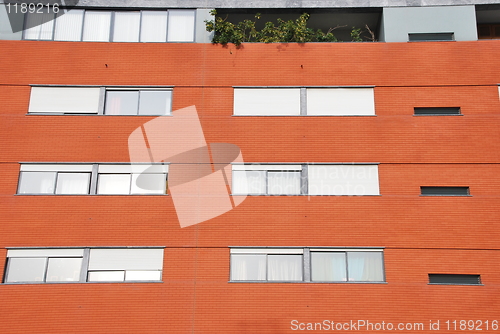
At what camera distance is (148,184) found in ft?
55.3

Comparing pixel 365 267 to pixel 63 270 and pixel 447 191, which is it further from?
pixel 63 270

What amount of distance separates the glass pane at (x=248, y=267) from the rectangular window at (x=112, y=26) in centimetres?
904

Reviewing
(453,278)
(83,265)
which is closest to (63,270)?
(83,265)

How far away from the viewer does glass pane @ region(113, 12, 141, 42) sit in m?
18.5

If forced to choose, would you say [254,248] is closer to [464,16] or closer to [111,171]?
[111,171]

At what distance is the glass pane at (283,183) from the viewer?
16812 mm

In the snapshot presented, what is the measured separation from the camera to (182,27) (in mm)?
18609

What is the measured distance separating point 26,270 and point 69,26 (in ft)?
32.2

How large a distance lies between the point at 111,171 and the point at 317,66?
897cm

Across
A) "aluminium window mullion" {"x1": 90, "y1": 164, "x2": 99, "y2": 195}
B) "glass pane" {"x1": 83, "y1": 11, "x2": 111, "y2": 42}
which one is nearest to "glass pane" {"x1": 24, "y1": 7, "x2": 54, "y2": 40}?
"glass pane" {"x1": 83, "y1": 11, "x2": 111, "y2": 42}

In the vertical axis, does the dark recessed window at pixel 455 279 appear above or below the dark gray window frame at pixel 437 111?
below

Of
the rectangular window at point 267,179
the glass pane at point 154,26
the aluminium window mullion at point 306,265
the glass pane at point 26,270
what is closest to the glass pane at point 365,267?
the aluminium window mullion at point 306,265

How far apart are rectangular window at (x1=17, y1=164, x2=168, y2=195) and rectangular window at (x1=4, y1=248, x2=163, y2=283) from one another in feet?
7.12

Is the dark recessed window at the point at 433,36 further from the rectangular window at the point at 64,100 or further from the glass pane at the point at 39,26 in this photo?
the glass pane at the point at 39,26
